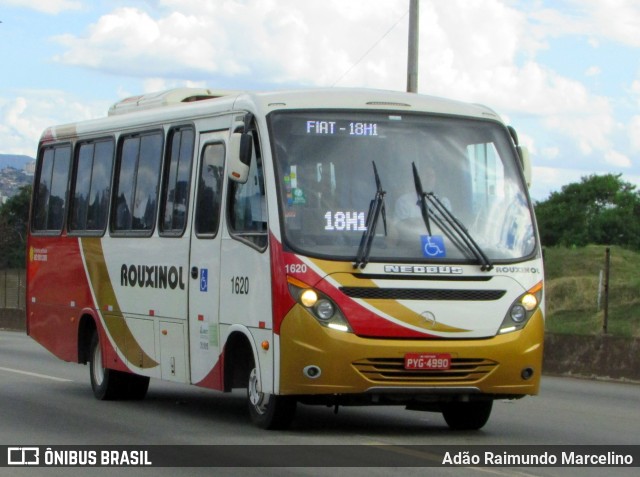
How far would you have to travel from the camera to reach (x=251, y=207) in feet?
39.5

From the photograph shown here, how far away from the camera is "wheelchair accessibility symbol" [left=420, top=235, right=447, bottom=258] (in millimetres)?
11438

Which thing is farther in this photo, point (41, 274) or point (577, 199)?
point (577, 199)

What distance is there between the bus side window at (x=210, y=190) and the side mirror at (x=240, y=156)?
0.95 metres

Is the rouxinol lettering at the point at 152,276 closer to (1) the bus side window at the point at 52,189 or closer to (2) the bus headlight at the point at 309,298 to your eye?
(1) the bus side window at the point at 52,189

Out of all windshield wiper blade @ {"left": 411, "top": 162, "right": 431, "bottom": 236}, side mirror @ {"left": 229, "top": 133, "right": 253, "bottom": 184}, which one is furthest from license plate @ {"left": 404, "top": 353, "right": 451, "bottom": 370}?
side mirror @ {"left": 229, "top": 133, "right": 253, "bottom": 184}

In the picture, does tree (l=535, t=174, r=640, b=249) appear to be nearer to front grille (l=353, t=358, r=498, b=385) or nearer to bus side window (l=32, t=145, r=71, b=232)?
bus side window (l=32, t=145, r=71, b=232)

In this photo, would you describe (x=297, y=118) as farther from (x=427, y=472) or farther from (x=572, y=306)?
(x=572, y=306)

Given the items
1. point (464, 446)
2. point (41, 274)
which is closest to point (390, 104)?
point (464, 446)

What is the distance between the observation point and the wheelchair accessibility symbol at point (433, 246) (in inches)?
450

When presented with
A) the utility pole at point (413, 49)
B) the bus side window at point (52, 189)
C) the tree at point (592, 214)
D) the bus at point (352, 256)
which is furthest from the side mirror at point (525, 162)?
the tree at point (592, 214)

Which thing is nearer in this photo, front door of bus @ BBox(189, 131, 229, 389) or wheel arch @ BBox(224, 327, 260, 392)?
wheel arch @ BBox(224, 327, 260, 392)

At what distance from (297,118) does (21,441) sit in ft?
11.8

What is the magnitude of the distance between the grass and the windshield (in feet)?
41.8

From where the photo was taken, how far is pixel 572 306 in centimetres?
3234
